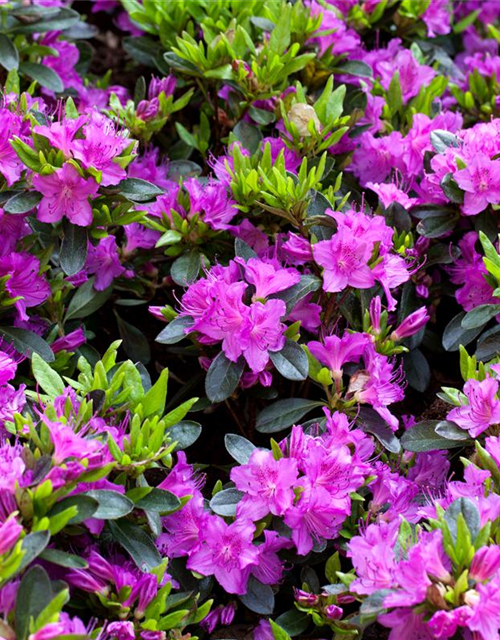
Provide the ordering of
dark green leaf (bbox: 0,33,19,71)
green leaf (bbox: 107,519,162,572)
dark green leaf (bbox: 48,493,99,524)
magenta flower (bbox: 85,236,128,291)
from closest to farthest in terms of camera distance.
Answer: dark green leaf (bbox: 48,493,99,524) → green leaf (bbox: 107,519,162,572) → magenta flower (bbox: 85,236,128,291) → dark green leaf (bbox: 0,33,19,71)

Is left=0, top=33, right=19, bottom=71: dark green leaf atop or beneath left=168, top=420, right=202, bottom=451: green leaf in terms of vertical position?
atop

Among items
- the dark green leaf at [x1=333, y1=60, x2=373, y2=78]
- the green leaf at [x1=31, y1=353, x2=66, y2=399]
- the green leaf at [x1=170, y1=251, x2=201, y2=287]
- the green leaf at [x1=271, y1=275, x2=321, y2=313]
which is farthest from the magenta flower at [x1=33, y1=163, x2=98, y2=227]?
the dark green leaf at [x1=333, y1=60, x2=373, y2=78]

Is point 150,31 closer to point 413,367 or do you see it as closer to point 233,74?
point 233,74

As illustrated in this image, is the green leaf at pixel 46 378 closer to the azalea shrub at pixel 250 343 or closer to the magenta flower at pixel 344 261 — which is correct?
the azalea shrub at pixel 250 343

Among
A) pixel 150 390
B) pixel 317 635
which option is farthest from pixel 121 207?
pixel 317 635

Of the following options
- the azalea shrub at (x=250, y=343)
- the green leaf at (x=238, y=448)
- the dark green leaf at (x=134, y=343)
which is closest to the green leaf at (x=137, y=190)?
the azalea shrub at (x=250, y=343)

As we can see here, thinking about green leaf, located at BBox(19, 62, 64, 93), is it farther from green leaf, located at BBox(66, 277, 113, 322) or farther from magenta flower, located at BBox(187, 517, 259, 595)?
magenta flower, located at BBox(187, 517, 259, 595)
